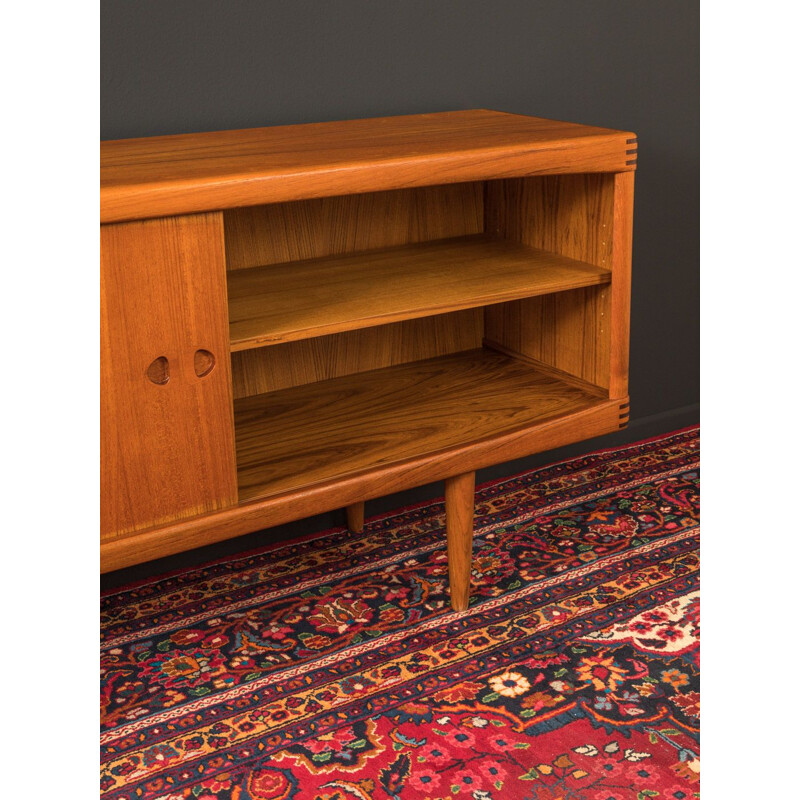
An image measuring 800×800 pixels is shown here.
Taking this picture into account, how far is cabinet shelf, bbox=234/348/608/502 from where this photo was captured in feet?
5.67

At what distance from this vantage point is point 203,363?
1.47 meters

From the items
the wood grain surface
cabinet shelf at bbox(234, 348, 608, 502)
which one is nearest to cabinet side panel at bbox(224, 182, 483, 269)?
cabinet shelf at bbox(234, 348, 608, 502)

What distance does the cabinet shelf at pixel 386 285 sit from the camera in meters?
1.60

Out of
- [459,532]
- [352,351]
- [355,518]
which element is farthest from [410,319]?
[355,518]

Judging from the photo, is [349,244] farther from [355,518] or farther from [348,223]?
[355,518]

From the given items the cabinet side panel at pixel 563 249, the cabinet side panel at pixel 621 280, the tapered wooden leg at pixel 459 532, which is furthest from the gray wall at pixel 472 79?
the cabinet side panel at pixel 621 280

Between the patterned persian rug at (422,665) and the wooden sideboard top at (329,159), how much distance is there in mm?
903

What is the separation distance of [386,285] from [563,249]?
410 mm

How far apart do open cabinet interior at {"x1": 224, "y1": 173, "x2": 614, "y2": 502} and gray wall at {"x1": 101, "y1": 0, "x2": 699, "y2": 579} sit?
0.25 m

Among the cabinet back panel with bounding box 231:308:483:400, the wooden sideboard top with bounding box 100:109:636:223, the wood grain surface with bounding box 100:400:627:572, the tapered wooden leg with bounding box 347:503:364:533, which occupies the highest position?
the wooden sideboard top with bounding box 100:109:636:223

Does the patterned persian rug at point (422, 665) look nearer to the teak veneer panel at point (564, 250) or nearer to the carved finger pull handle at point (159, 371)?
the teak veneer panel at point (564, 250)

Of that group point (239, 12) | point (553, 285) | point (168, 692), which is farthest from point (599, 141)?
point (168, 692)

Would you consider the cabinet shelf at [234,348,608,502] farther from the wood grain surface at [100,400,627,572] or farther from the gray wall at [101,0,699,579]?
the gray wall at [101,0,699,579]
